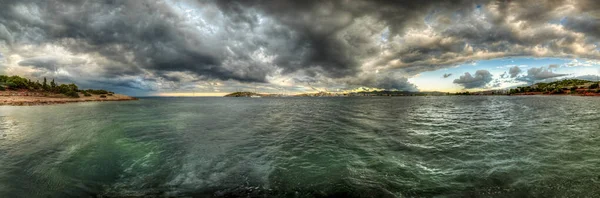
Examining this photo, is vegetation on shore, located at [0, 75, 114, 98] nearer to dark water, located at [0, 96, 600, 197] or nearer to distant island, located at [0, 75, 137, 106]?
distant island, located at [0, 75, 137, 106]

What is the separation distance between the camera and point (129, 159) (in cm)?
1175

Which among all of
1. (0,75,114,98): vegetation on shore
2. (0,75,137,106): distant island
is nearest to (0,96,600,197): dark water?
(0,75,137,106): distant island

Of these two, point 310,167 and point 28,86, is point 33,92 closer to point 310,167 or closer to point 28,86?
point 28,86

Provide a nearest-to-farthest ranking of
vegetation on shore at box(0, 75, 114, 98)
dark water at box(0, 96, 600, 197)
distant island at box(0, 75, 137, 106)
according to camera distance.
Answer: dark water at box(0, 96, 600, 197) < distant island at box(0, 75, 137, 106) < vegetation on shore at box(0, 75, 114, 98)

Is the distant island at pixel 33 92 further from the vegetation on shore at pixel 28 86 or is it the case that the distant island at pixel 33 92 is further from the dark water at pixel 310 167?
the dark water at pixel 310 167

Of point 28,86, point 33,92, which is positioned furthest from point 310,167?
point 28,86

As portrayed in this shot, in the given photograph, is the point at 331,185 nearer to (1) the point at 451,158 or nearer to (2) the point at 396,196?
(2) the point at 396,196

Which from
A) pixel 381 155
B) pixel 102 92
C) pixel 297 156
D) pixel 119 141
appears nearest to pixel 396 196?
pixel 381 155

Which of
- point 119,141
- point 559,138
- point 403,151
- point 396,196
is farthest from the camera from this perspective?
point 119,141

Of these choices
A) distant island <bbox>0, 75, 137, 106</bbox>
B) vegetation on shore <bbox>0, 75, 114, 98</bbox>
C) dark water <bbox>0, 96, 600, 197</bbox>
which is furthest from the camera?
vegetation on shore <bbox>0, 75, 114, 98</bbox>

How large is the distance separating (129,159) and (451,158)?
55.8 ft

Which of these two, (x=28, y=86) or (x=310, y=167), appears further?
(x=28, y=86)

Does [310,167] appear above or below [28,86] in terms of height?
below

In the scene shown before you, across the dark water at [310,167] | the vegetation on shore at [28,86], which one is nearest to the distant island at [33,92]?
the vegetation on shore at [28,86]
